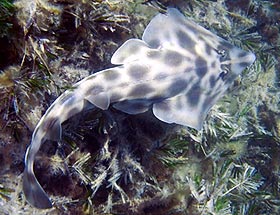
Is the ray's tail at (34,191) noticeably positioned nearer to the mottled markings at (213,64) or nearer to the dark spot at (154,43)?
the dark spot at (154,43)

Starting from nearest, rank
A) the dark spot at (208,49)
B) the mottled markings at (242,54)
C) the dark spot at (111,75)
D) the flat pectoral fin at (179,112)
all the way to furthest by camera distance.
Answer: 1. the dark spot at (111,75)
2. the flat pectoral fin at (179,112)
3. the dark spot at (208,49)
4. the mottled markings at (242,54)

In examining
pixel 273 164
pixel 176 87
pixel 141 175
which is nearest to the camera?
pixel 176 87

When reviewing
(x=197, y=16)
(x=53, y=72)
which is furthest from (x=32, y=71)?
(x=197, y=16)

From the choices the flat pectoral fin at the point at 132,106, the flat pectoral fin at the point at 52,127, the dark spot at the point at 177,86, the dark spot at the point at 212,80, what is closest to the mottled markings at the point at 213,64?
the dark spot at the point at 212,80

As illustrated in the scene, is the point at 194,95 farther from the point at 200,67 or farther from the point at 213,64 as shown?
A: the point at 213,64

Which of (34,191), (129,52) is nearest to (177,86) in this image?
(129,52)

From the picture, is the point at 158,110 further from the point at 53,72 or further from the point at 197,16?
the point at 197,16
